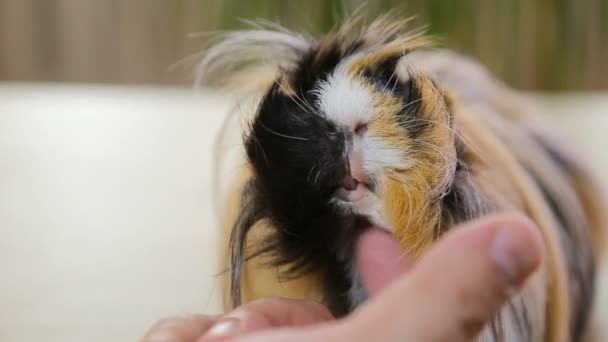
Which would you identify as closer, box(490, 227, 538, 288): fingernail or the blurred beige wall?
box(490, 227, 538, 288): fingernail

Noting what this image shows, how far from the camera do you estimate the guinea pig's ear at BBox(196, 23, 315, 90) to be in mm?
297

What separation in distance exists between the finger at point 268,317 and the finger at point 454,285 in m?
0.06

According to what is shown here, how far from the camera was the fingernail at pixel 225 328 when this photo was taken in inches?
9.4

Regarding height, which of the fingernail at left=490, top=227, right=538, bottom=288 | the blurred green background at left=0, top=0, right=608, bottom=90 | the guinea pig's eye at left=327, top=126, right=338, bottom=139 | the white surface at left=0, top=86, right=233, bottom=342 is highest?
the guinea pig's eye at left=327, top=126, right=338, bottom=139

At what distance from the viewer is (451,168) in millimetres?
270

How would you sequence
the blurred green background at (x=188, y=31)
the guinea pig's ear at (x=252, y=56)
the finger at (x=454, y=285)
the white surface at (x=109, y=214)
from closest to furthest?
the finger at (x=454, y=285)
the guinea pig's ear at (x=252, y=56)
the white surface at (x=109, y=214)
the blurred green background at (x=188, y=31)

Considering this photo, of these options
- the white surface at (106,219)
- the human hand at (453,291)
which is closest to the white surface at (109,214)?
the white surface at (106,219)

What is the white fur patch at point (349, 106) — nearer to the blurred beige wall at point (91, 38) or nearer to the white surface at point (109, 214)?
the white surface at point (109, 214)

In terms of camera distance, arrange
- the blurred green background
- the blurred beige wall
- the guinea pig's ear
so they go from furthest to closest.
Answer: the blurred beige wall < the blurred green background < the guinea pig's ear

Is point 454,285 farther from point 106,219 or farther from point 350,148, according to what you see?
point 106,219

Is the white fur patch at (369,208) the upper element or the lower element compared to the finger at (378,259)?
upper

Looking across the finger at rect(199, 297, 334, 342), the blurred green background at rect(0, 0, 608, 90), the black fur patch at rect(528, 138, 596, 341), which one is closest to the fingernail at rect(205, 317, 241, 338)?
the finger at rect(199, 297, 334, 342)

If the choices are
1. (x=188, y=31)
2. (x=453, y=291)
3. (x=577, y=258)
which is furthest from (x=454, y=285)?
(x=188, y=31)

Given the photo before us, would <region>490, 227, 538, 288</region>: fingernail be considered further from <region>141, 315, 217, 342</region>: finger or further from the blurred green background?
the blurred green background
